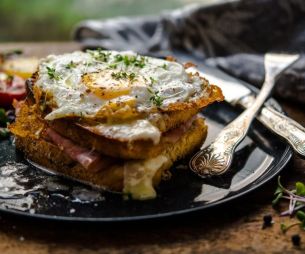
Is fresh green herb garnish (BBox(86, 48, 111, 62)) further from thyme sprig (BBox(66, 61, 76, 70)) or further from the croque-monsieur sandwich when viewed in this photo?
thyme sprig (BBox(66, 61, 76, 70))

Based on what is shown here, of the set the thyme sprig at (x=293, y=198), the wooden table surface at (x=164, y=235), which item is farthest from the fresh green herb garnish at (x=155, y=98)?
the thyme sprig at (x=293, y=198)

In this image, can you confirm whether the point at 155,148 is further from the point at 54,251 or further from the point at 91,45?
the point at 91,45

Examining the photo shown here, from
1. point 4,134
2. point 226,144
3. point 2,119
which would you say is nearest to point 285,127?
point 226,144

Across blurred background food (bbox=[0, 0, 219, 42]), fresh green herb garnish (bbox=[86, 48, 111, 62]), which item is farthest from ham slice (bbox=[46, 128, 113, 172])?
blurred background food (bbox=[0, 0, 219, 42])

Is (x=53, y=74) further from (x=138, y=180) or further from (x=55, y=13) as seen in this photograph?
(x=55, y=13)

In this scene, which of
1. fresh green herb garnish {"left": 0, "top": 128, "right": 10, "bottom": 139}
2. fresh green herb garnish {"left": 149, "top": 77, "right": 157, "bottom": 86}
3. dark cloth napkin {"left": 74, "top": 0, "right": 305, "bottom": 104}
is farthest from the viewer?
dark cloth napkin {"left": 74, "top": 0, "right": 305, "bottom": 104}

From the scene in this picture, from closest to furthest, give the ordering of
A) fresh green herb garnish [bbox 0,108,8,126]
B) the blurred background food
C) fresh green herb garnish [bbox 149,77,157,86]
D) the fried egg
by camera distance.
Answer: the fried egg, fresh green herb garnish [bbox 149,77,157,86], fresh green herb garnish [bbox 0,108,8,126], the blurred background food

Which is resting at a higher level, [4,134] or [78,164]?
[78,164]
